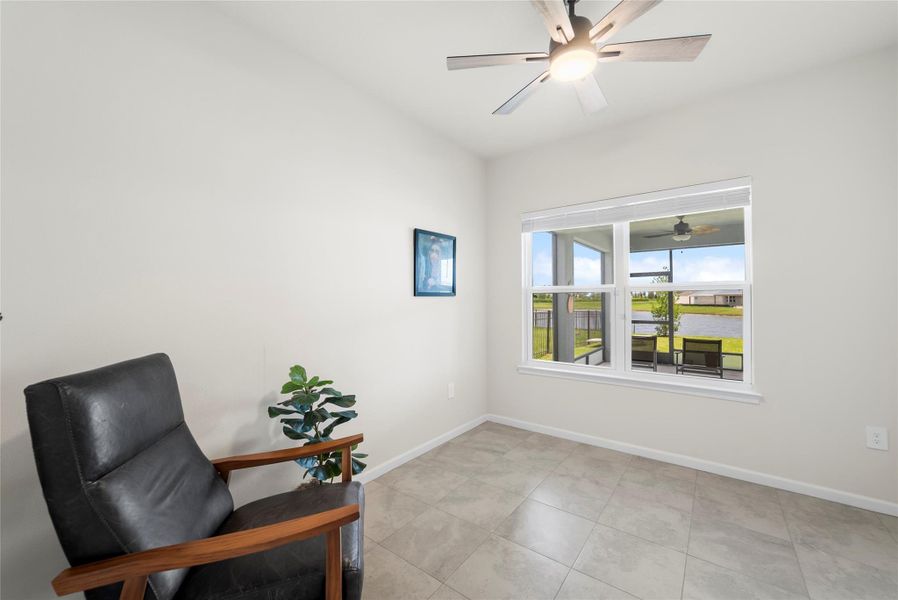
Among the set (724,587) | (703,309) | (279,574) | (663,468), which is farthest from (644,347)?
(279,574)

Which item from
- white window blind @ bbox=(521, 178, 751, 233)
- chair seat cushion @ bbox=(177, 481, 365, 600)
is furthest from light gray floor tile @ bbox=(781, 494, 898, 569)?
chair seat cushion @ bbox=(177, 481, 365, 600)

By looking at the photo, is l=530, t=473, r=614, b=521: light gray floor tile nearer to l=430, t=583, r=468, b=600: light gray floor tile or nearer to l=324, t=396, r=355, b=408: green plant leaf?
l=430, t=583, r=468, b=600: light gray floor tile

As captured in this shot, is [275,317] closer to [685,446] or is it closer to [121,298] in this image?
[121,298]

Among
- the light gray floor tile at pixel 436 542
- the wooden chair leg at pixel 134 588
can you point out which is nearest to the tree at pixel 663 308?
the light gray floor tile at pixel 436 542

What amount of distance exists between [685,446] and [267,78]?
3.70 m

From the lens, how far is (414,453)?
9.51 ft

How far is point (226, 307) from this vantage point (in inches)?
72.1

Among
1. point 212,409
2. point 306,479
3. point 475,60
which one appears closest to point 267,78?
point 475,60

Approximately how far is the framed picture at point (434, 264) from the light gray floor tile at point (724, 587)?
7.52ft

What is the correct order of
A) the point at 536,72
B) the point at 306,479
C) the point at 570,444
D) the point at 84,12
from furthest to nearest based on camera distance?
the point at 570,444 < the point at 536,72 < the point at 306,479 < the point at 84,12

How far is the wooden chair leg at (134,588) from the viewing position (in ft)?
3.18

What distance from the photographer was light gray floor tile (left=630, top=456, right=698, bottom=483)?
257 cm

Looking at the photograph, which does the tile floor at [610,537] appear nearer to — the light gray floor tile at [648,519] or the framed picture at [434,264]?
the light gray floor tile at [648,519]

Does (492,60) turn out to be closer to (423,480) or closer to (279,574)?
(279,574)
